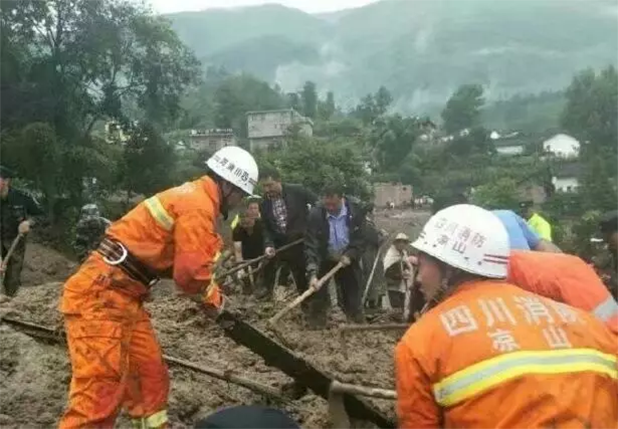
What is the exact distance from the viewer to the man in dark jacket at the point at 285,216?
8.20 meters

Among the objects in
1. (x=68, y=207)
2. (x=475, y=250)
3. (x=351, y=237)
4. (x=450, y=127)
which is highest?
(x=475, y=250)

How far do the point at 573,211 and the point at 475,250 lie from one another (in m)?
40.4

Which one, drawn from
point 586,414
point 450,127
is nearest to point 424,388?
point 586,414

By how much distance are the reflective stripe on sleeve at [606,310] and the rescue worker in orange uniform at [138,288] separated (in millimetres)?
1898

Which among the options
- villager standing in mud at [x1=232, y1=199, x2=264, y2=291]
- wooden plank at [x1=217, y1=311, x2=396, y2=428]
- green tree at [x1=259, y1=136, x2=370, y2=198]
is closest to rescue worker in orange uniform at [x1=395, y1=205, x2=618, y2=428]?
wooden plank at [x1=217, y1=311, x2=396, y2=428]

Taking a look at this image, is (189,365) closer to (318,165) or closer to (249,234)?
(249,234)

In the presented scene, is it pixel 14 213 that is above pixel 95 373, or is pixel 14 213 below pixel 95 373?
below

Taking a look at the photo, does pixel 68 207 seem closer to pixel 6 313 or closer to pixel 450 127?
pixel 6 313

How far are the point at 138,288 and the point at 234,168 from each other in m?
0.80

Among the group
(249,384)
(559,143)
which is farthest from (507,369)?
(559,143)

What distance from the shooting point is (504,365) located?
7.42 feet

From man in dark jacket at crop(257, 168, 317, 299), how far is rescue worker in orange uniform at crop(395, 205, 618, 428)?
5663mm

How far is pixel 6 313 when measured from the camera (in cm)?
684

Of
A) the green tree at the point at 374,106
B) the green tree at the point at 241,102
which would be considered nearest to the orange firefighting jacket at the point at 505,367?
the green tree at the point at 241,102
